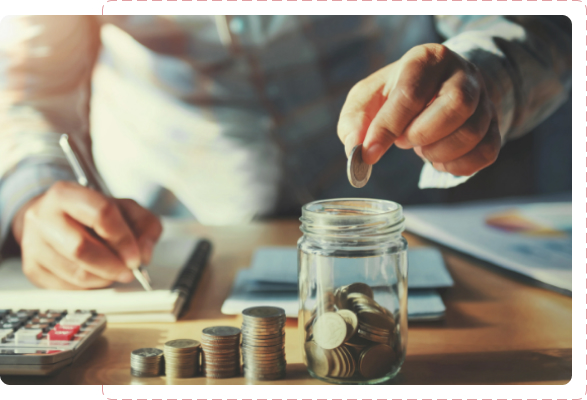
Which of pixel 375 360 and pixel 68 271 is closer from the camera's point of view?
pixel 375 360

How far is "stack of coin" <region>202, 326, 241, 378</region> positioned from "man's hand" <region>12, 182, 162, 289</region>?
0.84 ft

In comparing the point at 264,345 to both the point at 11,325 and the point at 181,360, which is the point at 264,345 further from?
the point at 11,325

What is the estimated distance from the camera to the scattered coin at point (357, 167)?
1.62 feet

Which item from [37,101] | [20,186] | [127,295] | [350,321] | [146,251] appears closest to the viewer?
[350,321]

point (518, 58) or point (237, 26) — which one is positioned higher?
point (237, 26)

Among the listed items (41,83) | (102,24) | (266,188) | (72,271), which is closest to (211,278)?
(72,271)

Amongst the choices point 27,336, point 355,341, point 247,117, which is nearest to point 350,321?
point 355,341

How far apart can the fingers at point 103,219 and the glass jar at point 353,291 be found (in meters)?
0.29

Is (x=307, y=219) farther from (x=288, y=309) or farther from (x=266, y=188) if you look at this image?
(x=266, y=188)

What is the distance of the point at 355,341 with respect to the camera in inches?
17.2

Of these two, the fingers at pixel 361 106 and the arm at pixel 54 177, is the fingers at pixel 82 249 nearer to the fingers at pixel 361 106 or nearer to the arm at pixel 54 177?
the arm at pixel 54 177

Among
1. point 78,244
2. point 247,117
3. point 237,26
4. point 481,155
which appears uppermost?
point 237,26

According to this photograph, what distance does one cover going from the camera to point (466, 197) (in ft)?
5.29

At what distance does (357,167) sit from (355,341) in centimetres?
18
